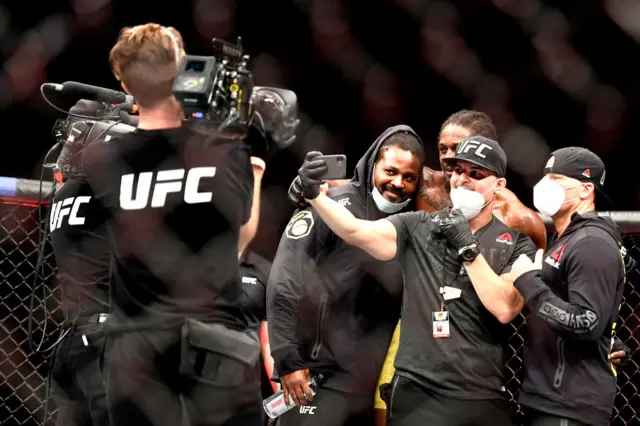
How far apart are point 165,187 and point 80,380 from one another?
0.66 metres

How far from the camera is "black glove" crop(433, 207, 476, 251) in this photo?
1.75 meters

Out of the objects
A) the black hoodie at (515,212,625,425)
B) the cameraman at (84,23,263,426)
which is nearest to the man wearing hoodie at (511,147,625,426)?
the black hoodie at (515,212,625,425)

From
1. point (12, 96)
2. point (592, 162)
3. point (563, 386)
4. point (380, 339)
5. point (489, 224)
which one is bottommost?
point (12, 96)

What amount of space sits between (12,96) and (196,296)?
7.66 feet

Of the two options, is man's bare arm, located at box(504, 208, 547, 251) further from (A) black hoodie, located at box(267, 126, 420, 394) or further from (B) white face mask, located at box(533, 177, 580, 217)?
(A) black hoodie, located at box(267, 126, 420, 394)

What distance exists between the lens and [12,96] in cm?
332

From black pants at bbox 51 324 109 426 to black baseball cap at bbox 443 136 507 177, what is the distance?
3.09ft

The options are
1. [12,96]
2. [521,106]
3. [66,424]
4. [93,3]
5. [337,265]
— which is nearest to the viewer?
[66,424]

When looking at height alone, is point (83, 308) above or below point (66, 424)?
above

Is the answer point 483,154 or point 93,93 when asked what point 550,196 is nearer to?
point 483,154

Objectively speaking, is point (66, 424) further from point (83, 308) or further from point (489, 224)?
point (489, 224)

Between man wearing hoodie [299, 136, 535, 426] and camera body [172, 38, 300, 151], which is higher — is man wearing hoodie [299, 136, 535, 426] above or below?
below

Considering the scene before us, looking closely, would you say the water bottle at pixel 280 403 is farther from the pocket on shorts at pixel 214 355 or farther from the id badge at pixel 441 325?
the pocket on shorts at pixel 214 355

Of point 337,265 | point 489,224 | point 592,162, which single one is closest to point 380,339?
point 337,265
